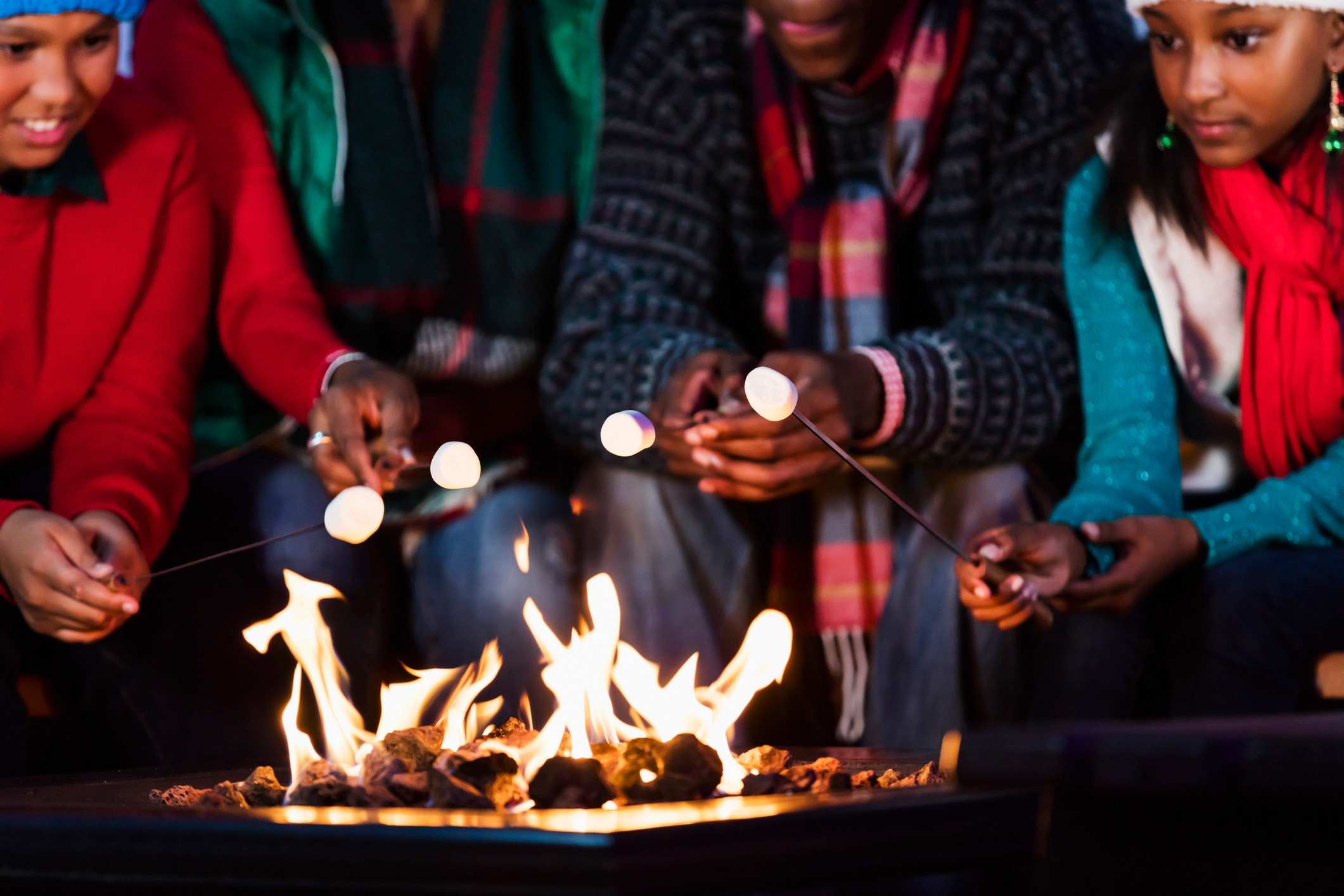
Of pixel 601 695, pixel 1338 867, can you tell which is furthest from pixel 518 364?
pixel 1338 867

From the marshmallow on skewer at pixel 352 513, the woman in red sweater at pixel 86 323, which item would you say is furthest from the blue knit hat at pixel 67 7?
the marshmallow on skewer at pixel 352 513

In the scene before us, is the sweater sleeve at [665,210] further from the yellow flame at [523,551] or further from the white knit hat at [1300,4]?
the white knit hat at [1300,4]

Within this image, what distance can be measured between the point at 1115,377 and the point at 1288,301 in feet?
0.72

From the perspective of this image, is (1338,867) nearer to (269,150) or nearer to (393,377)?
(393,377)

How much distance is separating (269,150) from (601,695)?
1.06 meters

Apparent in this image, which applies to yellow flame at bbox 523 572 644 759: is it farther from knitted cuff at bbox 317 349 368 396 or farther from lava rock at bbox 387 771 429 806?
knitted cuff at bbox 317 349 368 396

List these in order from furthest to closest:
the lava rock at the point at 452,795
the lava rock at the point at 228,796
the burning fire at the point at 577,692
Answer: the burning fire at the point at 577,692 → the lava rock at the point at 228,796 → the lava rock at the point at 452,795

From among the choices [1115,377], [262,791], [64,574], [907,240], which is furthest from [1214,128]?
[64,574]

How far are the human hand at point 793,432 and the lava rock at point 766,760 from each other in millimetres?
452

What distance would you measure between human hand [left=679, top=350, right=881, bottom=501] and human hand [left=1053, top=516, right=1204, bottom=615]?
0.98 ft

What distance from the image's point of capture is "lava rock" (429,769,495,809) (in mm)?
1021

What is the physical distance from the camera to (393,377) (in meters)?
1.67

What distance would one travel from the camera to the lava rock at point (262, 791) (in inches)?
44.6

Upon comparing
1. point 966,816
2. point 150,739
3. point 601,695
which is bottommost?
point 150,739
